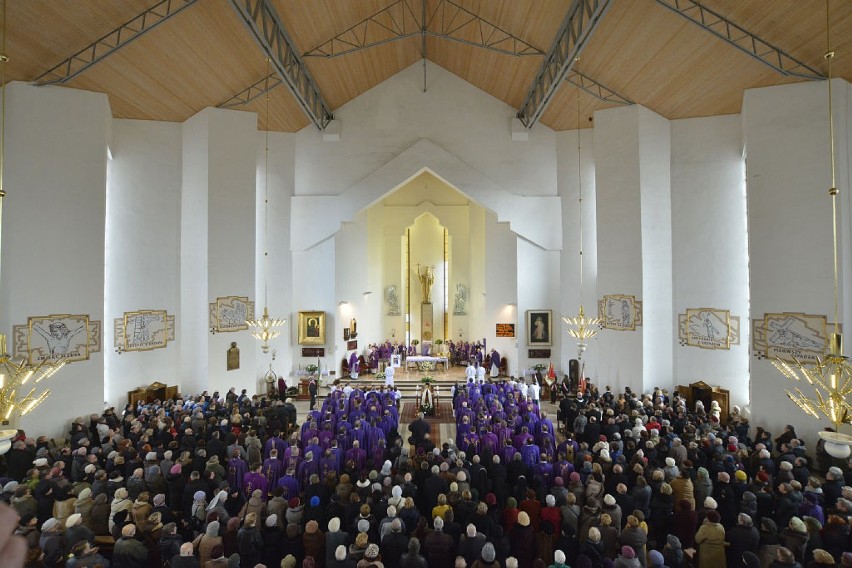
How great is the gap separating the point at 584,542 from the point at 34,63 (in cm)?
1275

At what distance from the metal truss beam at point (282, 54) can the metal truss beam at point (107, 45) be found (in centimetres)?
123

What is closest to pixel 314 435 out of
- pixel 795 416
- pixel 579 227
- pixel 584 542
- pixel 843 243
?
pixel 584 542

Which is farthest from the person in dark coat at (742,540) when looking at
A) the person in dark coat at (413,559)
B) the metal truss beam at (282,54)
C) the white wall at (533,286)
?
the white wall at (533,286)

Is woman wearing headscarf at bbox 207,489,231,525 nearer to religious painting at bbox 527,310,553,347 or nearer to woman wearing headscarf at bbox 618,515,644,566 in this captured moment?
woman wearing headscarf at bbox 618,515,644,566

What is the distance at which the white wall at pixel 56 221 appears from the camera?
9570 millimetres

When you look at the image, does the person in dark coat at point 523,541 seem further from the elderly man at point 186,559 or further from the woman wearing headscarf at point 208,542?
the elderly man at point 186,559

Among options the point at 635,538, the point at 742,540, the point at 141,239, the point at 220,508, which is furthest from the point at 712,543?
the point at 141,239

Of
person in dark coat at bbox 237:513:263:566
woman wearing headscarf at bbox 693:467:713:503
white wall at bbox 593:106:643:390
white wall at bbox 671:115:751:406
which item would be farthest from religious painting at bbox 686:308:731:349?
person in dark coat at bbox 237:513:263:566

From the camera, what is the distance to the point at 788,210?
10.1 m

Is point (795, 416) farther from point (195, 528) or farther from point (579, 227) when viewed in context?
point (195, 528)

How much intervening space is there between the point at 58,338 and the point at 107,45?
625 cm

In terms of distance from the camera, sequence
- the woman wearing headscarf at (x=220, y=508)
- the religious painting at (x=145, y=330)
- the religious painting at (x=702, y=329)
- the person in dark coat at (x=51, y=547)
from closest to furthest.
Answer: the person in dark coat at (x=51, y=547), the woman wearing headscarf at (x=220, y=508), the religious painting at (x=702, y=329), the religious painting at (x=145, y=330)

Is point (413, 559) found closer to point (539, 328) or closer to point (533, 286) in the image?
point (539, 328)

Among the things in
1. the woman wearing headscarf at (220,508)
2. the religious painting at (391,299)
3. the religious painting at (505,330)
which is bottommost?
the woman wearing headscarf at (220,508)
